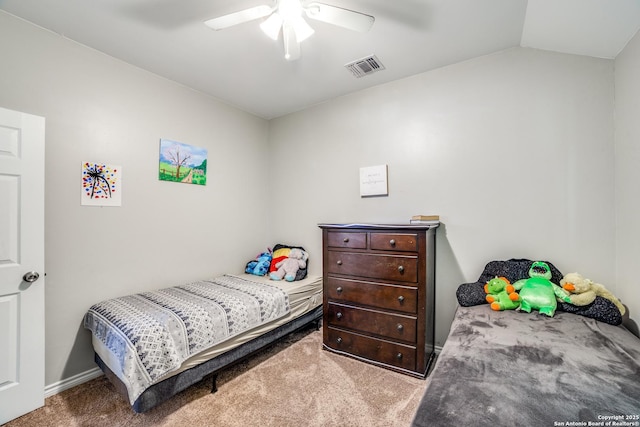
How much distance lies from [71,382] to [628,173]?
420 cm

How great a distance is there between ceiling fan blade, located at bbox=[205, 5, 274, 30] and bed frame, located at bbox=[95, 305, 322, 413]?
2285 mm

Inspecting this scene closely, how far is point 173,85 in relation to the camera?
2.78 meters

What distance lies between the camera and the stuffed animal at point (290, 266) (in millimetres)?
3004

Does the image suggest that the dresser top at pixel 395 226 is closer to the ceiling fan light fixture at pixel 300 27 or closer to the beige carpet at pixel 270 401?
the beige carpet at pixel 270 401

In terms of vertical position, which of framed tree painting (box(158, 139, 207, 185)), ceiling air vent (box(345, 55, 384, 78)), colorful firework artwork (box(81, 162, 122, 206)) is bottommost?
colorful firework artwork (box(81, 162, 122, 206))

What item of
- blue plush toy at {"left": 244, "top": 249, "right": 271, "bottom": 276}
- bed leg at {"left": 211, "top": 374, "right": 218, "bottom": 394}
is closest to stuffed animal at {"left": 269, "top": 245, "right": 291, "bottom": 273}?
blue plush toy at {"left": 244, "top": 249, "right": 271, "bottom": 276}

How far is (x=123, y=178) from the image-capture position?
2.40 metres

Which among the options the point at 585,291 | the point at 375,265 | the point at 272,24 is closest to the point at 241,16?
the point at 272,24

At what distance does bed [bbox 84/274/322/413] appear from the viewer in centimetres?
166

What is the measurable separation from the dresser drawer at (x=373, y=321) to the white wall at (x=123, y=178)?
154cm

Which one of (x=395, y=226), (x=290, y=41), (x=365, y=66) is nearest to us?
(x=290, y=41)

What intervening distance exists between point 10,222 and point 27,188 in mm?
244

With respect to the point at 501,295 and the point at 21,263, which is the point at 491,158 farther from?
the point at 21,263

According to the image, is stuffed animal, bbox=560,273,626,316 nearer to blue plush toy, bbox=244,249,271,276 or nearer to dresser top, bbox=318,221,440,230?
dresser top, bbox=318,221,440,230
